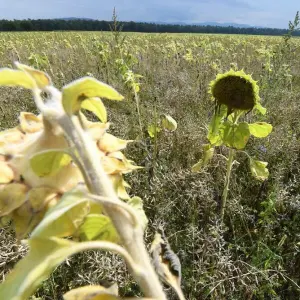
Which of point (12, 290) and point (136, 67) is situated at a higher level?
point (12, 290)

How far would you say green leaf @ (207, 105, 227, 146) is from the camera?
1.08m

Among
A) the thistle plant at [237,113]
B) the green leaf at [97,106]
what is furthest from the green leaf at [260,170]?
the green leaf at [97,106]

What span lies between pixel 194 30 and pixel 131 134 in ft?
111

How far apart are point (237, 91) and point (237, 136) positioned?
136mm

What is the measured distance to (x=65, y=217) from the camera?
204 mm

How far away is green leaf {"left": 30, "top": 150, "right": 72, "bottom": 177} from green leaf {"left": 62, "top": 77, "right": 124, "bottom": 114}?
28 millimetres

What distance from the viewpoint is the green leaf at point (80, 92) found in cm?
21

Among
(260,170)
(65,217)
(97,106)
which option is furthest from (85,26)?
(65,217)

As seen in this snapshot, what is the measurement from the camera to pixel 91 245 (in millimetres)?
199

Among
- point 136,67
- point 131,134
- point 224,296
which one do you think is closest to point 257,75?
point 136,67

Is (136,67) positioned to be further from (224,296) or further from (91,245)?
(91,245)

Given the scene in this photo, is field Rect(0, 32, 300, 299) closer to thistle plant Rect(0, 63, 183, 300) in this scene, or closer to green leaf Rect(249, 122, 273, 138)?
green leaf Rect(249, 122, 273, 138)

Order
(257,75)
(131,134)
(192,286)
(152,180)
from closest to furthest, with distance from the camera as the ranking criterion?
(192,286)
(152,180)
(131,134)
(257,75)

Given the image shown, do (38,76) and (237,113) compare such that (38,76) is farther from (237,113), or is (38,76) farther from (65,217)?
(237,113)
